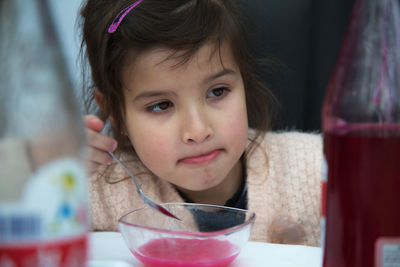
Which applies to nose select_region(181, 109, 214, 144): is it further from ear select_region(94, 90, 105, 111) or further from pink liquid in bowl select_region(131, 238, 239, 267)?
pink liquid in bowl select_region(131, 238, 239, 267)

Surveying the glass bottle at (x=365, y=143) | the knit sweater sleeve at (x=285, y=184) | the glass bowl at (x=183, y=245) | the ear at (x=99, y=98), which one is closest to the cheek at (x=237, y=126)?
the knit sweater sleeve at (x=285, y=184)

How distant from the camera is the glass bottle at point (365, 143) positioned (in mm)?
404

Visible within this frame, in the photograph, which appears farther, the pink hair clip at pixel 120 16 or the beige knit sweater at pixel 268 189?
the beige knit sweater at pixel 268 189

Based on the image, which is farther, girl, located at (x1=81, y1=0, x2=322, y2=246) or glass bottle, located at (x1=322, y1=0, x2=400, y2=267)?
girl, located at (x1=81, y1=0, x2=322, y2=246)

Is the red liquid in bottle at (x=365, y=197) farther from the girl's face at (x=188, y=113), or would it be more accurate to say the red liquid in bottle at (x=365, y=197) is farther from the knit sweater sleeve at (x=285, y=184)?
the knit sweater sleeve at (x=285, y=184)

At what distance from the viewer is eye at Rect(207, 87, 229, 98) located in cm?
112

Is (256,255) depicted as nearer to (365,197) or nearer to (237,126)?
(365,197)

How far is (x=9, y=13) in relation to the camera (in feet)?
1.28

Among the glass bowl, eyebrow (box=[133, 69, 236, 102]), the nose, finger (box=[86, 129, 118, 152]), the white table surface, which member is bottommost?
the white table surface

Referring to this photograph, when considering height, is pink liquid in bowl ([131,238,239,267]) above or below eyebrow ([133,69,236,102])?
below

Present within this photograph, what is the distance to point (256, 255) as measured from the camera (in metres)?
0.64

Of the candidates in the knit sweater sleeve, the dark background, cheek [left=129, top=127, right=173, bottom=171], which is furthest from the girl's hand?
the dark background

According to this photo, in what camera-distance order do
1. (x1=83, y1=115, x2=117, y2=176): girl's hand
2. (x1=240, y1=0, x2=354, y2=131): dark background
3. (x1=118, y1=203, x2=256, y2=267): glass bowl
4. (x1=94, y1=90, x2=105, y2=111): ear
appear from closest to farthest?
(x1=118, y1=203, x2=256, y2=267): glass bowl
(x1=83, y1=115, x2=117, y2=176): girl's hand
(x1=94, y1=90, x2=105, y2=111): ear
(x1=240, y1=0, x2=354, y2=131): dark background

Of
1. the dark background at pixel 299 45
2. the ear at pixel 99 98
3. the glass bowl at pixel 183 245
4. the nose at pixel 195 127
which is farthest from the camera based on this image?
the dark background at pixel 299 45
